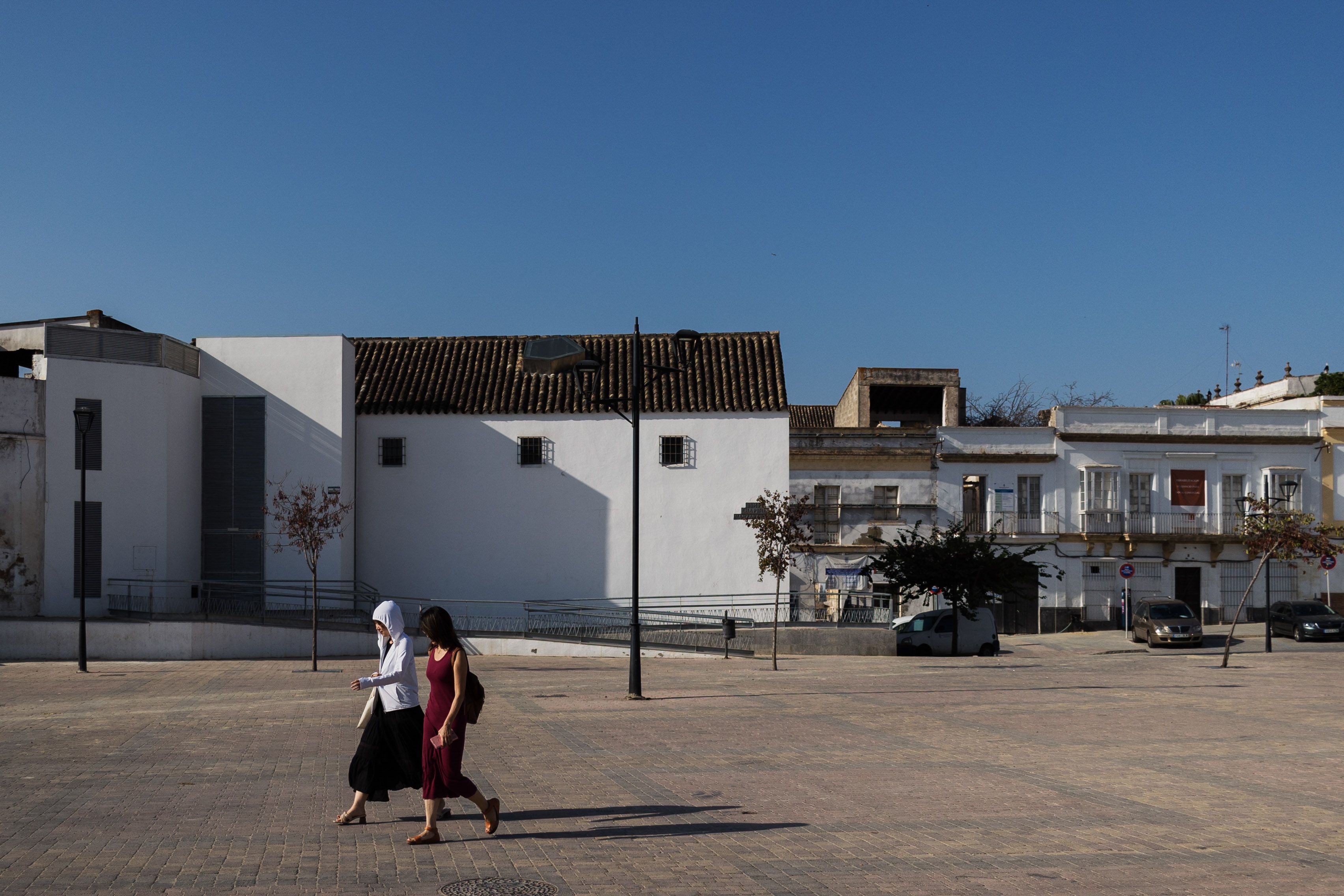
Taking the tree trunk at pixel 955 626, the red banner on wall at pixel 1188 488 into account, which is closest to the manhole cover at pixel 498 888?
the tree trunk at pixel 955 626

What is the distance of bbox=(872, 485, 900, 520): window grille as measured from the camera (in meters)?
43.1

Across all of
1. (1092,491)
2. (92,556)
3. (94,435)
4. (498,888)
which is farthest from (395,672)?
(1092,491)

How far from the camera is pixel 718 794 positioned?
34.2 feet

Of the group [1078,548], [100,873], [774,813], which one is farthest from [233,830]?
[1078,548]

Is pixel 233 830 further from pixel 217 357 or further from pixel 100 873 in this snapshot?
pixel 217 357

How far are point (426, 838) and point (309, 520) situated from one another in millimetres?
17496

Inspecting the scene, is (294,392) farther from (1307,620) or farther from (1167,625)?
(1307,620)

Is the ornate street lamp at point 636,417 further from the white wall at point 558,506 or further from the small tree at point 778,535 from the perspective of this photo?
the white wall at point 558,506

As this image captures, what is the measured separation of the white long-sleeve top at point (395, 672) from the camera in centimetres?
866

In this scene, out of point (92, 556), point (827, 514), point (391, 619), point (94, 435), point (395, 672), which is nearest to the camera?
point (391, 619)

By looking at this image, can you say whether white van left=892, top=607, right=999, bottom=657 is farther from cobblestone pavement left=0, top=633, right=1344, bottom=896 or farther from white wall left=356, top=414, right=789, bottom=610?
cobblestone pavement left=0, top=633, right=1344, bottom=896

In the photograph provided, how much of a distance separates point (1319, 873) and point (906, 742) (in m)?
6.38

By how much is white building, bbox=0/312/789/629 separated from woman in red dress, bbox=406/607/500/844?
80.3 feet

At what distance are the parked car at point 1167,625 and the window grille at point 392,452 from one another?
24146 millimetres
